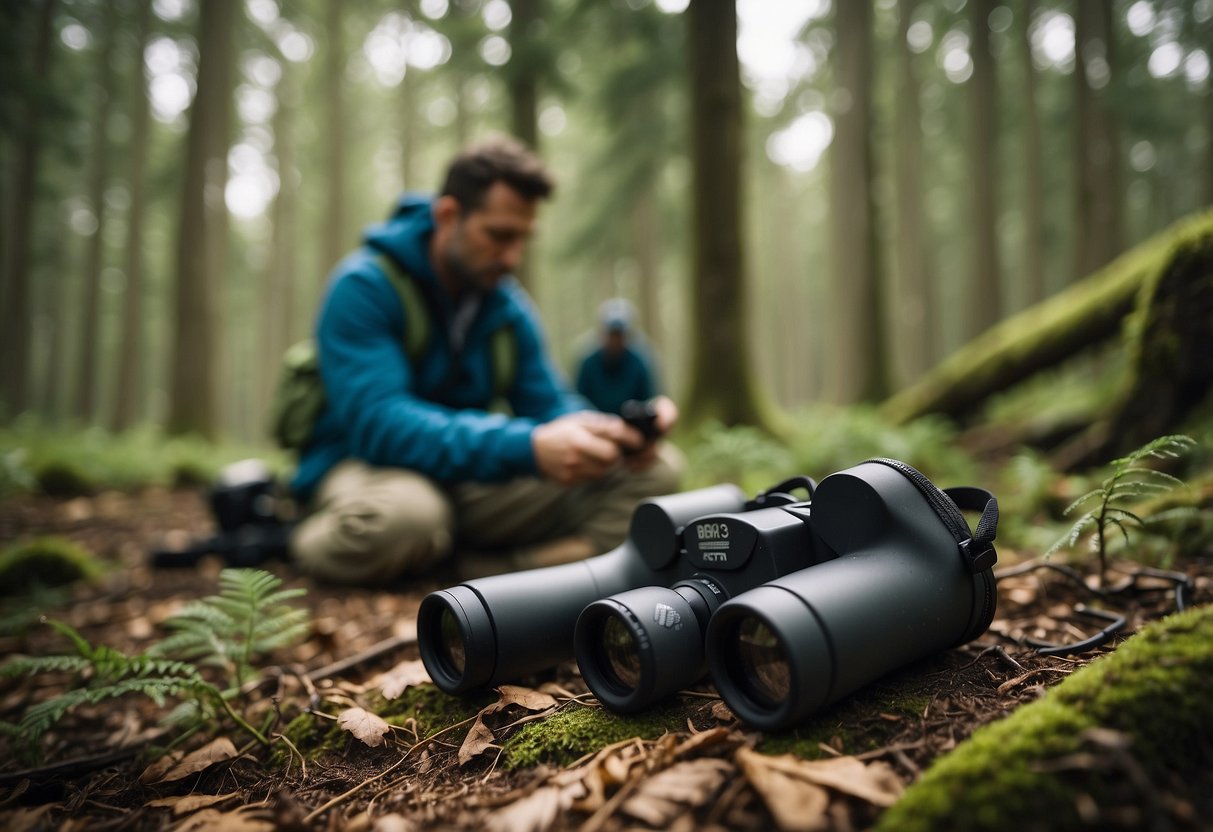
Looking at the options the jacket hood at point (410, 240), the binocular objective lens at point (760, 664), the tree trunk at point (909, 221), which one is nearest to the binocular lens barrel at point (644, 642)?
the binocular objective lens at point (760, 664)

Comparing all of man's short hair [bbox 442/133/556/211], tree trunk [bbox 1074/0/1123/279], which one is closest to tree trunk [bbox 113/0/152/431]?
man's short hair [bbox 442/133/556/211]

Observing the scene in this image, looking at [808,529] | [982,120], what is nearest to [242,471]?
[808,529]

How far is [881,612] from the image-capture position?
124 centimetres

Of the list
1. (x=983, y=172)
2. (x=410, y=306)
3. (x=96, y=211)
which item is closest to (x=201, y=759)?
(x=410, y=306)

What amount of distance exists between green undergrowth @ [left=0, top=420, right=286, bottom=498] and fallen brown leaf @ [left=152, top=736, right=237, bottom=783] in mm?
3357

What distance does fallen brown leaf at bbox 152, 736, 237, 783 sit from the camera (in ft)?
5.25

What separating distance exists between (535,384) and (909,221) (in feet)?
48.3

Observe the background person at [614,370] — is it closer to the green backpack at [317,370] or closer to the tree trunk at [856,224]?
the tree trunk at [856,224]

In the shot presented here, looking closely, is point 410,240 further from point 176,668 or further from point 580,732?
point 580,732

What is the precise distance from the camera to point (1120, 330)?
14.7ft

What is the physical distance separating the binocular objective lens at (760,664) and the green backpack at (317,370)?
8.30 feet

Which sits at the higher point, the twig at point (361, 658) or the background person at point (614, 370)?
the background person at point (614, 370)

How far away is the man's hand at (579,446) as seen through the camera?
8.21 ft

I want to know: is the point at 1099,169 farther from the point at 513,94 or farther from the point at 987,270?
the point at 513,94
